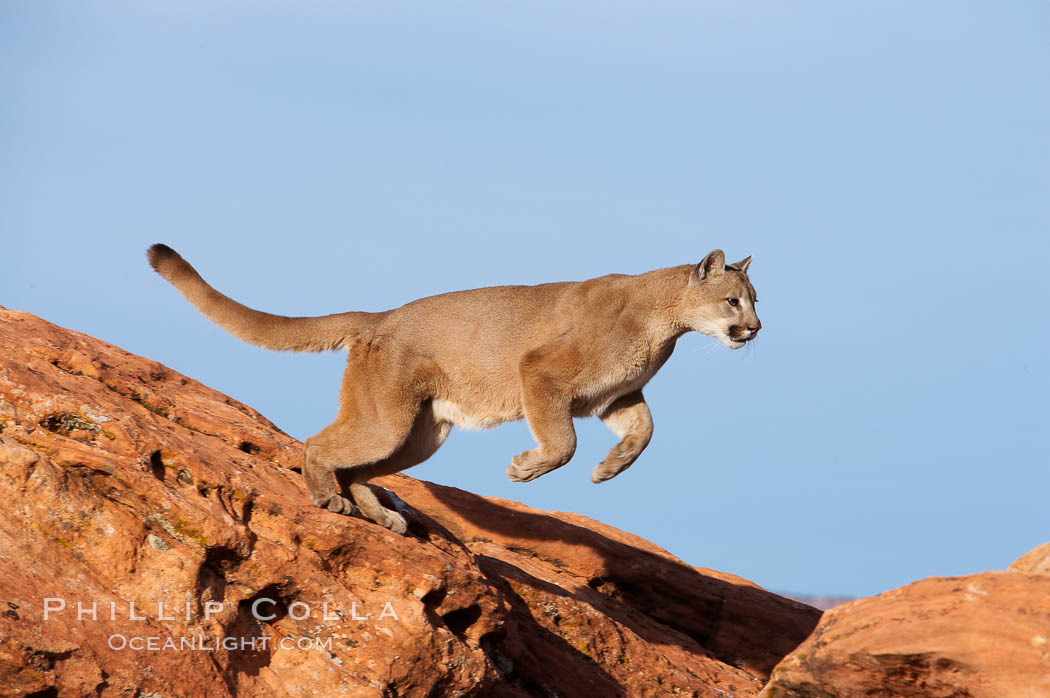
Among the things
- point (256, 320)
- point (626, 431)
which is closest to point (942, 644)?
point (626, 431)

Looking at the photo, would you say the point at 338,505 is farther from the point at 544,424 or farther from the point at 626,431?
the point at 626,431

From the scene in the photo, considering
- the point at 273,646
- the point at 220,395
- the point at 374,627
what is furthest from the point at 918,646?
the point at 220,395

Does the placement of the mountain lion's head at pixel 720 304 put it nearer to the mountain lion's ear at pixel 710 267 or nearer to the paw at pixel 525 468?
the mountain lion's ear at pixel 710 267

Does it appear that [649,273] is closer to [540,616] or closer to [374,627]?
[540,616]

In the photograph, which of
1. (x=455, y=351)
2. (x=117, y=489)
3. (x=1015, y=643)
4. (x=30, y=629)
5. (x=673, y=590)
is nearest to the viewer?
(x=1015, y=643)

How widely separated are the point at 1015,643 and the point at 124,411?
5.47 meters

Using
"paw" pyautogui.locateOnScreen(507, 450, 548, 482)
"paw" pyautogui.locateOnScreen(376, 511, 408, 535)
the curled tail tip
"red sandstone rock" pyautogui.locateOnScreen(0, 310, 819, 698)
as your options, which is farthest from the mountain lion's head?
the curled tail tip

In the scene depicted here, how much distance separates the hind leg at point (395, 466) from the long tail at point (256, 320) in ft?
2.92

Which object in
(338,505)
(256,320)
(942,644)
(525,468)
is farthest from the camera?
(256,320)

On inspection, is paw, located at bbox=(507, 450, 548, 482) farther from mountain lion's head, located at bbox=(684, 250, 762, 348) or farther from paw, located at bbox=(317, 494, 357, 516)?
mountain lion's head, located at bbox=(684, 250, 762, 348)

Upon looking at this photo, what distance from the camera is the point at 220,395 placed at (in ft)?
32.1

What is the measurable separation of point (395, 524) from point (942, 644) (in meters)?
3.89

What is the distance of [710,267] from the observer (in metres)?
9.12

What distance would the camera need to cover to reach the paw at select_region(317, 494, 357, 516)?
7.50m
